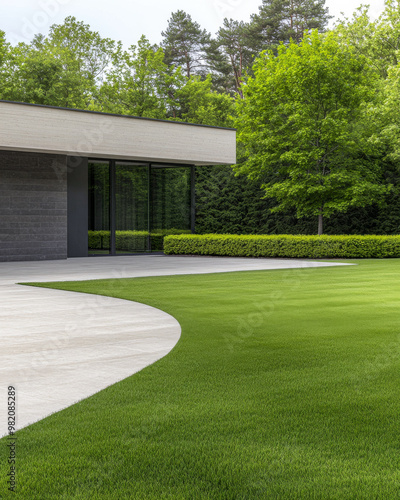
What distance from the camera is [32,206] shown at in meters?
22.5

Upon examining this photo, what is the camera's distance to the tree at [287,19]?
47.6 meters

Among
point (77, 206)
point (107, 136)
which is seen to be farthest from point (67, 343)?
point (77, 206)

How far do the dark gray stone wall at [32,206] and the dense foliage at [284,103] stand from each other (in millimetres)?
9556

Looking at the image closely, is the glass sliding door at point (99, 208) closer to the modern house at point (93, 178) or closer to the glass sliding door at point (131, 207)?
the modern house at point (93, 178)

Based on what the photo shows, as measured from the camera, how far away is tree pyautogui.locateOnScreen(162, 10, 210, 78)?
51250 millimetres

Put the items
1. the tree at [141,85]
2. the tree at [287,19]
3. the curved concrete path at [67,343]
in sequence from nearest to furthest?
1. the curved concrete path at [67,343]
2. the tree at [141,85]
3. the tree at [287,19]

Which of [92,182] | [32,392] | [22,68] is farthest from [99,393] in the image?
[22,68]

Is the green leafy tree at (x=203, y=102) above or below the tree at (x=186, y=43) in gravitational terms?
below

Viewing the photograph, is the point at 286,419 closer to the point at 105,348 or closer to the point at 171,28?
the point at 105,348

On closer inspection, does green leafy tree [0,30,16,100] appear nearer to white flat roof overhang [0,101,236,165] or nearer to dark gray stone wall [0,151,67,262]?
white flat roof overhang [0,101,236,165]

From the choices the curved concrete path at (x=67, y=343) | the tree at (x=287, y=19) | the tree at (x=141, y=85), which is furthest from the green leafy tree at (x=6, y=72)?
the curved concrete path at (x=67, y=343)

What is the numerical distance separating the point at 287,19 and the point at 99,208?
30.4 metres

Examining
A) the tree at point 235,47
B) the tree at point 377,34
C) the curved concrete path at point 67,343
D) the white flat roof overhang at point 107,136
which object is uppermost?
the tree at point 235,47

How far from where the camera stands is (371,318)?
8.93 meters
